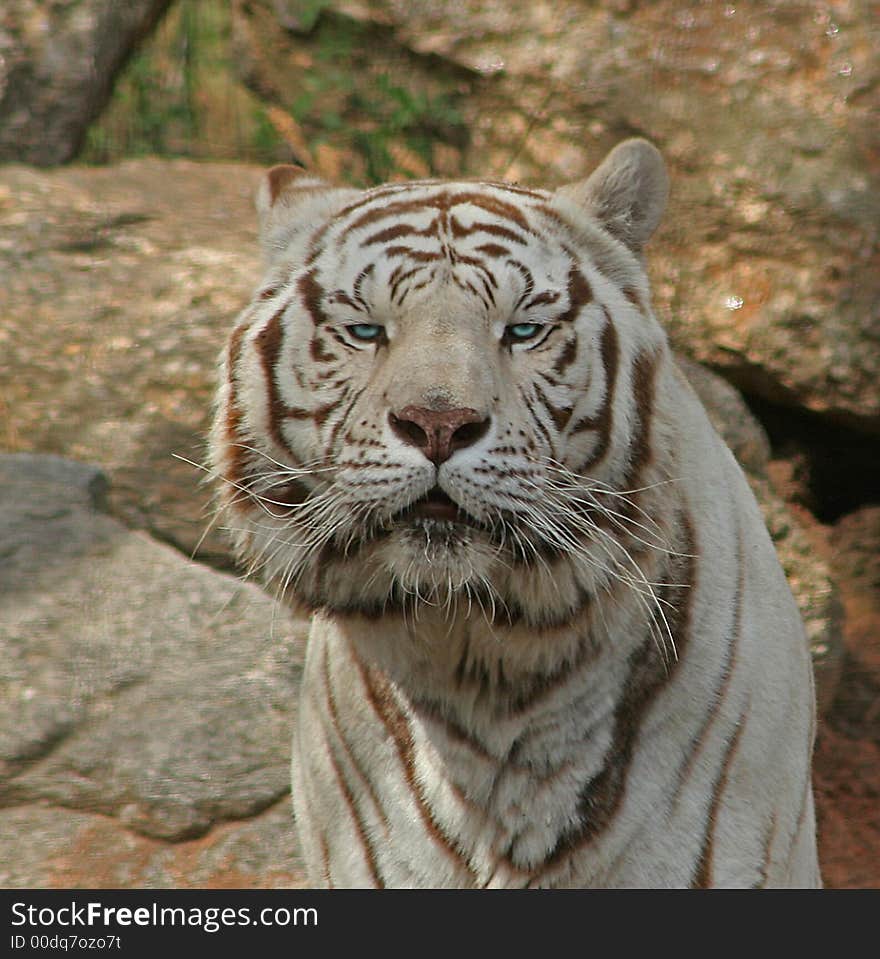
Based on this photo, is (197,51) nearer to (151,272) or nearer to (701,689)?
(151,272)

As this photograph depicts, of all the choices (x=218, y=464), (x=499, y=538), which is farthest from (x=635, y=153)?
(x=218, y=464)

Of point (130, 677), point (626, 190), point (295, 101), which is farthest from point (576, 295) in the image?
point (295, 101)

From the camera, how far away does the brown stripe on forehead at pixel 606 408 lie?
1.86 meters

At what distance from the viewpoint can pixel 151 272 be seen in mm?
3770

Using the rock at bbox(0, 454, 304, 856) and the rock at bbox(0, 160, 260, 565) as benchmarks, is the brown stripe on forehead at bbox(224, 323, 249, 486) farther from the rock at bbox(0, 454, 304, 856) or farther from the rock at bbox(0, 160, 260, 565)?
the rock at bbox(0, 160, 260, 565)

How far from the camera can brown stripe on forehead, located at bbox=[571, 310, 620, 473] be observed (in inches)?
73.4

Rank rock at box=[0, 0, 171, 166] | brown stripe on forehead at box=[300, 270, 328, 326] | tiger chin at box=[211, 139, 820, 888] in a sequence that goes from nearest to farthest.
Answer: tiger chin at box=[211, 139, 820, 888]
brown stripe on forehead at box=[300, 270, 328, 326]
rock at box=[0, 0, 171, 166]

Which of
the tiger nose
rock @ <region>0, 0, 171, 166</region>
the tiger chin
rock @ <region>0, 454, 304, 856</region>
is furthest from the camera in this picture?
rock @ <region>0, 0, 171, 166</region>

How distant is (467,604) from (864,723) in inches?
85.9

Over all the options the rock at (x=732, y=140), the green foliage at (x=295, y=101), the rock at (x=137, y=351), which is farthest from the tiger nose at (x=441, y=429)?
the green foliage at (x=295, y=101)

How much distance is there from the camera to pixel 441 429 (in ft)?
5.41

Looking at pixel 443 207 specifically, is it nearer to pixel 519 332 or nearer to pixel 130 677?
pixel 519 332

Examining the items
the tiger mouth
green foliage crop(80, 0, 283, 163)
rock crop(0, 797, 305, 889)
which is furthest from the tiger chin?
green foliage crop(80, 0, 283, 163)

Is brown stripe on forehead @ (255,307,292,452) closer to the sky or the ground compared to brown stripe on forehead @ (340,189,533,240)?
closer to the ground
